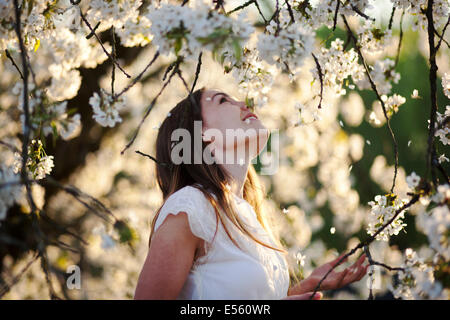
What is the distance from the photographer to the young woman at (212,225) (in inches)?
54.4

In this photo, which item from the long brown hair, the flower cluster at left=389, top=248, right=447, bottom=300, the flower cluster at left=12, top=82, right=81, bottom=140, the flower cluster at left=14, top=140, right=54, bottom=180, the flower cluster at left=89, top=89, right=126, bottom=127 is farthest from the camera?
the long brown hair

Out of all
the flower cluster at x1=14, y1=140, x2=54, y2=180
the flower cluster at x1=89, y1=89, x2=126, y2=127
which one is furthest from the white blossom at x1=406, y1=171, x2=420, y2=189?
the flower cluster at x1=14, y1=140, x2=54, y2=180

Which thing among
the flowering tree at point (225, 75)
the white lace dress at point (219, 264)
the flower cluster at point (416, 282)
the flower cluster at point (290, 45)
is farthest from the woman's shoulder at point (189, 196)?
the flower cluster at point (416, 282)

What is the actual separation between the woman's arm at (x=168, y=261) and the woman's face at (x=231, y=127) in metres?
0.39

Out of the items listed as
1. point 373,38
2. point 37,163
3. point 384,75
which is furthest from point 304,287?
point 37,163

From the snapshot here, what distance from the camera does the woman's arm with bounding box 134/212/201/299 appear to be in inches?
52.9

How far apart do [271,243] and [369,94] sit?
7474 mm

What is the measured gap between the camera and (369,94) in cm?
861

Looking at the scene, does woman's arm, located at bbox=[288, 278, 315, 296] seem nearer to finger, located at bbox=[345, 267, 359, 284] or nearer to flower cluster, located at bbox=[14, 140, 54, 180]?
finger, located at bbox=[345, 267, 359, 284]

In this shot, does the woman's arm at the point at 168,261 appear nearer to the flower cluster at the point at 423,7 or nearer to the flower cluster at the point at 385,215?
the flower cluster at the point at 385,215

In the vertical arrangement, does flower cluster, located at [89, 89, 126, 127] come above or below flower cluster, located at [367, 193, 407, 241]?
above

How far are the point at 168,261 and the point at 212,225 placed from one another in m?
0.20

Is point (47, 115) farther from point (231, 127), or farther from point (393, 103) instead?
point (393, 103)

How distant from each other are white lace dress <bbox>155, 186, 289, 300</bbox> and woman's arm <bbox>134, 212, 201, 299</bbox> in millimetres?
31
